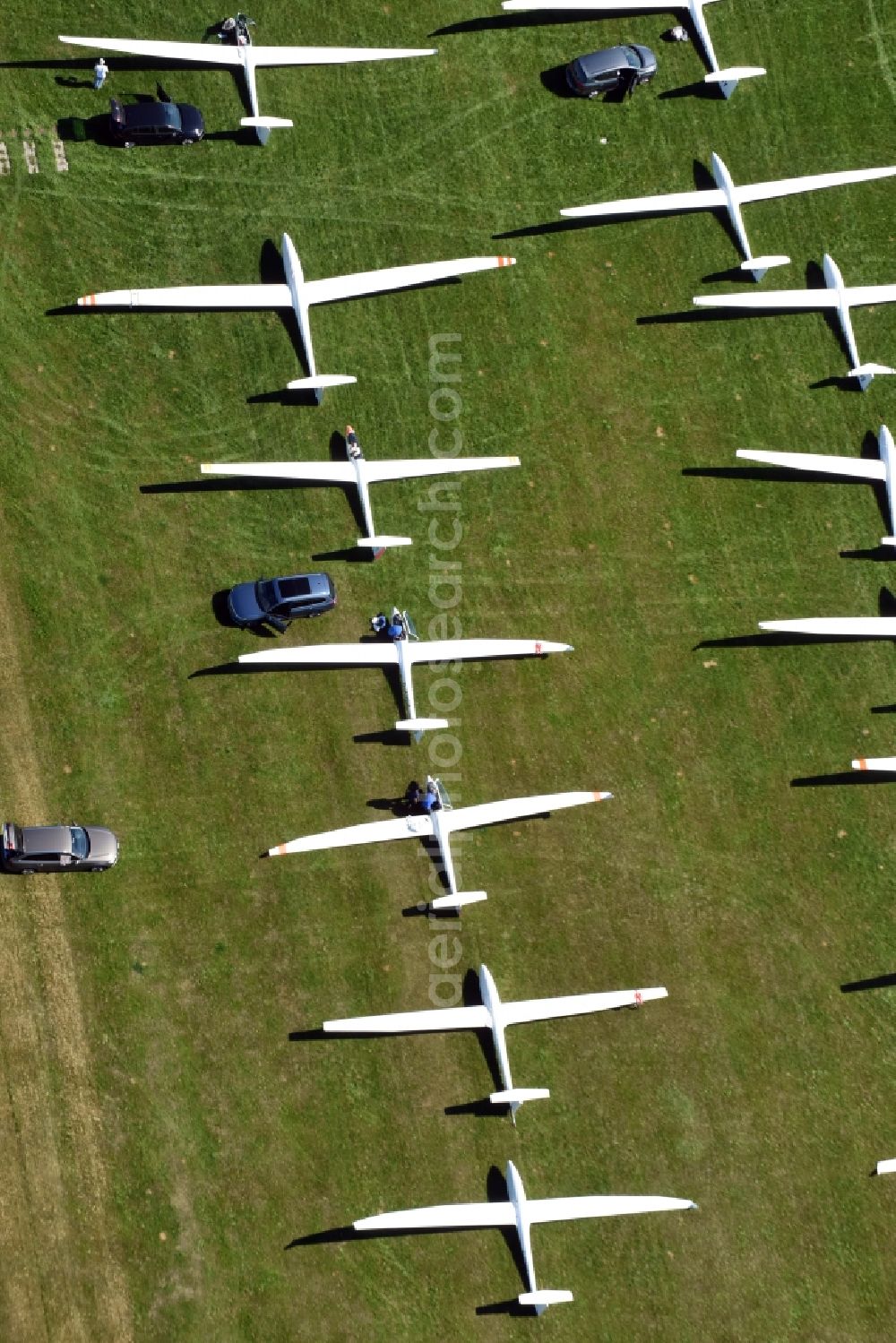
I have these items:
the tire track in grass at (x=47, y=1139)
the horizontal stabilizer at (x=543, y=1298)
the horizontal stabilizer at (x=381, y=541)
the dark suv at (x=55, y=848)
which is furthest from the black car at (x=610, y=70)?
the horizontal stabilizer at (x=543, y=1298)

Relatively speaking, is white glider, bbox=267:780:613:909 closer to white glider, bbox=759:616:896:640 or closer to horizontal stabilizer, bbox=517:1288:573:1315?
white glider, bbox=759:616:896:640

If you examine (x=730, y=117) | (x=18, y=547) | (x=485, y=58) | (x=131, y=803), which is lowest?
(x=131, y=803)

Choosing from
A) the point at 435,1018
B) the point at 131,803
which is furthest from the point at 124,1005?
the point at 435,1018

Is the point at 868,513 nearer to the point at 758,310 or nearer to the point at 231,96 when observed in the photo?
the point at 758,310

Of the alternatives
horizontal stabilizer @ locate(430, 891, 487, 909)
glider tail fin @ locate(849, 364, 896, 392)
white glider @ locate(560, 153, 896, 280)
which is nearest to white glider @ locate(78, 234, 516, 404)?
white glider @ locate(560, 153, 896, 280)

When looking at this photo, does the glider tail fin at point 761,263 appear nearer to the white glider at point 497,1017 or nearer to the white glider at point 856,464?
the white glider at point 856,464

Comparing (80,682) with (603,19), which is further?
(603,19)
